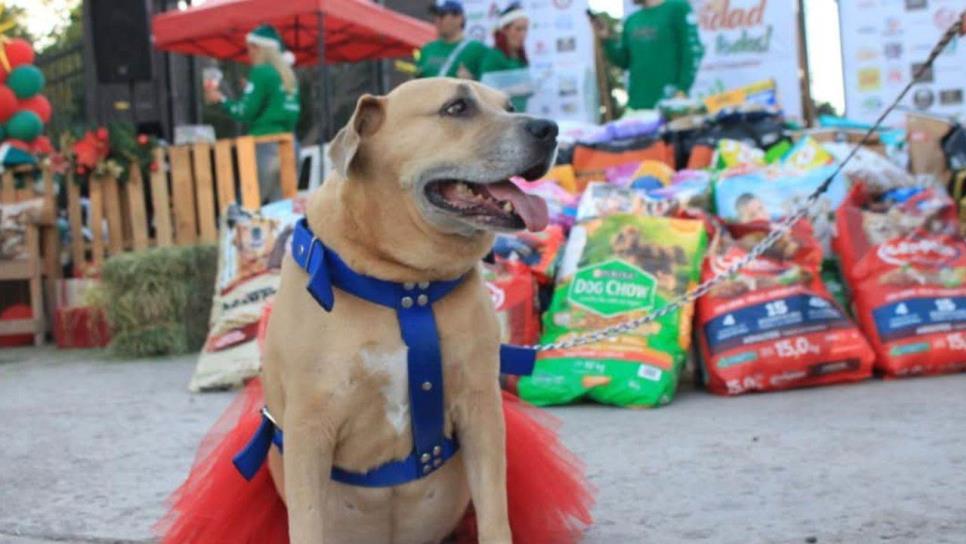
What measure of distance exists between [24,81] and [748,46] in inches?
229

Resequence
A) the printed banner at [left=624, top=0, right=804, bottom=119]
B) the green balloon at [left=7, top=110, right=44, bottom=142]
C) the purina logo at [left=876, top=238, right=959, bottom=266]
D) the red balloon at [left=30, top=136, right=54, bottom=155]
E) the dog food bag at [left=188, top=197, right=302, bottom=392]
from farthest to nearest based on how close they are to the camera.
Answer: the green balloon at [left=7, top=110, right=44, bottom=142], the printed banner at [left=624, top=0, right=804, bottom=119], the red balloon at [left=30, top=136, right=54, bottom=155], the dog food bag at [left=188, top=197, right=302, bottom=392], the purina logo at [left=876, top=238, right=959, bottom=266]

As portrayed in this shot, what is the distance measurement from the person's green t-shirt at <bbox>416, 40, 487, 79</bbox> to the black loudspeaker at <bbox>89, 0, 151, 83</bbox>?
3551mm

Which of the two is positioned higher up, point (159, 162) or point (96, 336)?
point (159, 162)

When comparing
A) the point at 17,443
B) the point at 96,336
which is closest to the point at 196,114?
the point at 96,336

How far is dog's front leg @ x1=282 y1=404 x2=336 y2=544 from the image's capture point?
6.43ft

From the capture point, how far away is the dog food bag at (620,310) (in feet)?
13.4

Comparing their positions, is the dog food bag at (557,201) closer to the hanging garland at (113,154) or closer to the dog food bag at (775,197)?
the dog food bag at (775,197)

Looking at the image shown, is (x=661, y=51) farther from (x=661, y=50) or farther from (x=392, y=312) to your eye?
(x=392, y=312)

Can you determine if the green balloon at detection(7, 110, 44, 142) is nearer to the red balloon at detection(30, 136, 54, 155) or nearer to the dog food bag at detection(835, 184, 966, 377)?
the red balloon at detection(30, 136, 54, 155)

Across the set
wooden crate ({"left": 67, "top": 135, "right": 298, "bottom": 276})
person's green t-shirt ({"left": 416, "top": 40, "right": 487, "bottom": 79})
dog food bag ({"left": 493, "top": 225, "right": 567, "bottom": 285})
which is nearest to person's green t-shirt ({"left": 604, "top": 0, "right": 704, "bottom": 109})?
person's green t-shirt ({"left": 416, "top": 40, "right": 487, "bottom": 79})

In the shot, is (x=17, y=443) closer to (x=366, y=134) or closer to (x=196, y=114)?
(x=366, y=134)

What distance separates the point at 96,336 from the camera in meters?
7.20

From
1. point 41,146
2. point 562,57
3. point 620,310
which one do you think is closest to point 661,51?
point 562,57

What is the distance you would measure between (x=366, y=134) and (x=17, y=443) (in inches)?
96.2
